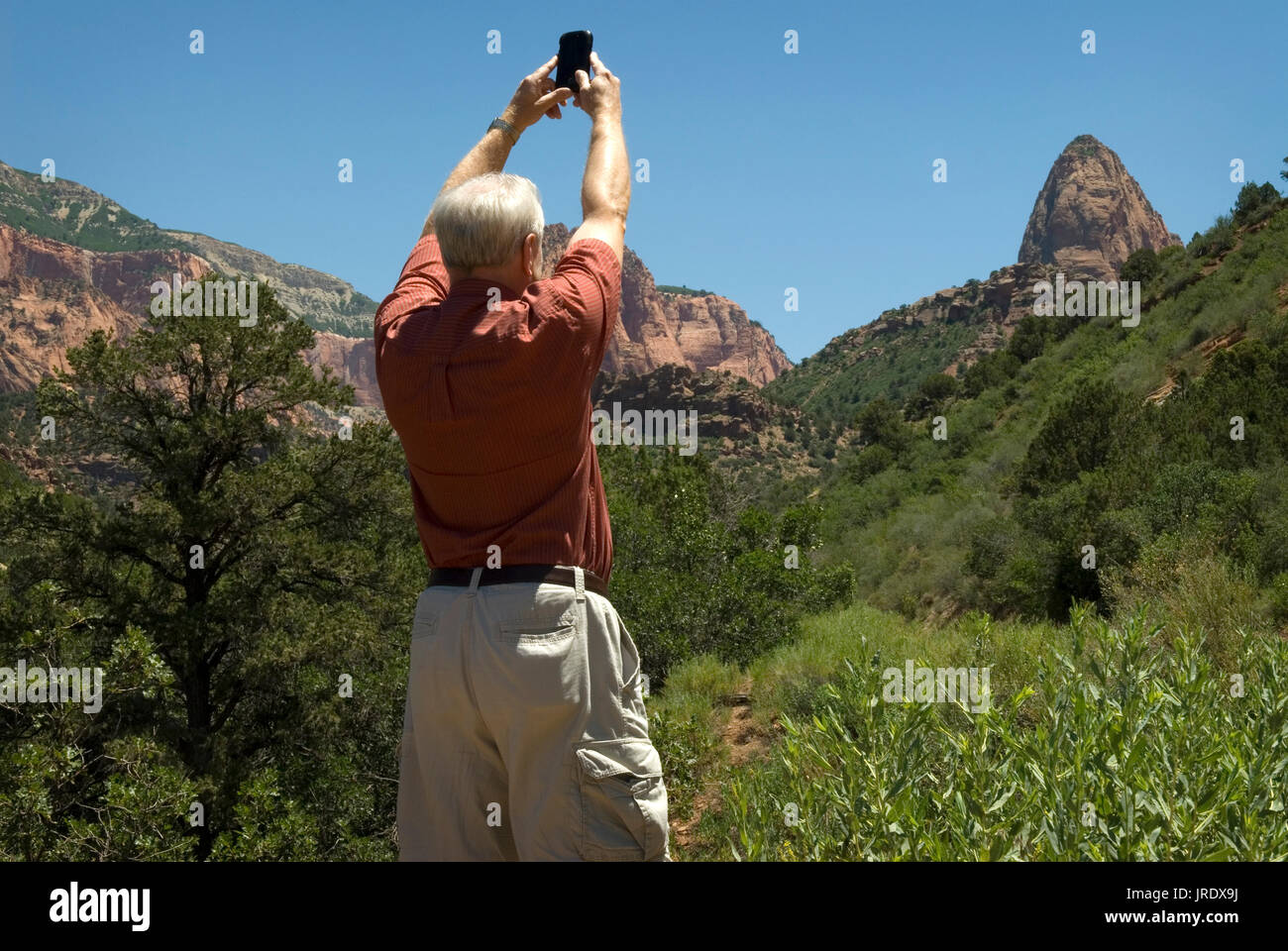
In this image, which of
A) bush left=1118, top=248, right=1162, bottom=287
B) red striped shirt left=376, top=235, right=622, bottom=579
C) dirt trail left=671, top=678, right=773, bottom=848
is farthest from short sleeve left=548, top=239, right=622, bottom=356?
bush left=1118, top=248, right=1162, bottom=287

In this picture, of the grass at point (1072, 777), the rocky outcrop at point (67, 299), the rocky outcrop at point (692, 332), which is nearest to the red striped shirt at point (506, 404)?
the grass at point (1072, 777)

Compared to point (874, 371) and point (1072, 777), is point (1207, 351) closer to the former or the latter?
point (1072, 777)

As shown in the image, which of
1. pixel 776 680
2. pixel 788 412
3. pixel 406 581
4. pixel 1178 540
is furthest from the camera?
pixel 788 412

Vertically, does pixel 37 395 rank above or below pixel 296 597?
above

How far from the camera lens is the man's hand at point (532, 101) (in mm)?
2537

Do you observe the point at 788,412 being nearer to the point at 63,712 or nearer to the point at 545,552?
the point at 63,712

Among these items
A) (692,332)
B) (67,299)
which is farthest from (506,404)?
(692,332)

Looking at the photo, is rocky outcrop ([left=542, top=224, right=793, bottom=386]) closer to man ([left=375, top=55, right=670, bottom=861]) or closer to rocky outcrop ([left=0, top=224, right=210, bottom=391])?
rocky outcrop ([left=0, top=224, right=210, bottom=391])

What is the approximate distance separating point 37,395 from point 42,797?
22.5ft

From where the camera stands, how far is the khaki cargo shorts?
1.86 meters

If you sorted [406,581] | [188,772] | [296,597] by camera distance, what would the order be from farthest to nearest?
[406,581]
[296,597]
[188,772]

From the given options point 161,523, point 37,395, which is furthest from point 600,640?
point 37,395

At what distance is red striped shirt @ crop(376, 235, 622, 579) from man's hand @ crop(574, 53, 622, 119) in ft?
Result: 1.56

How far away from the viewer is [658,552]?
14.2 meters
